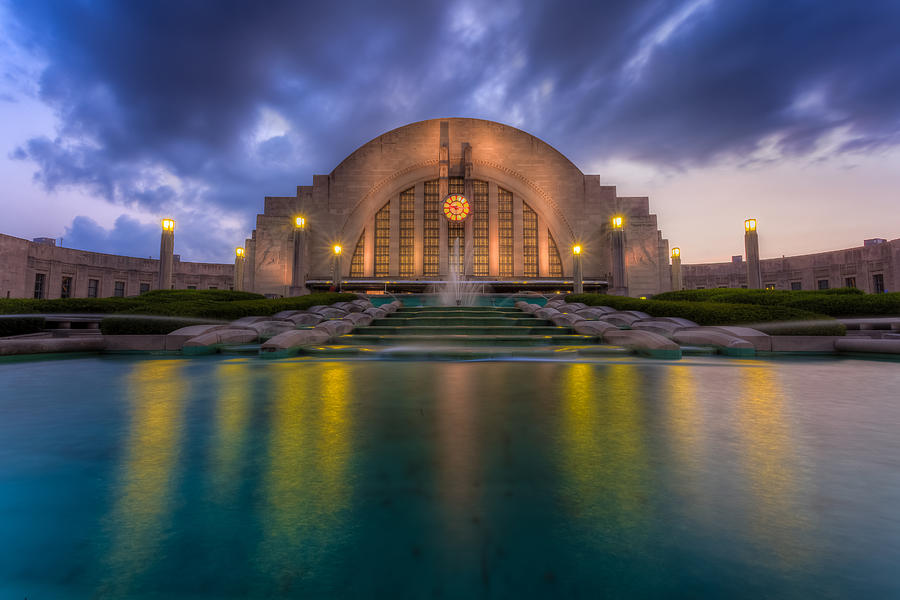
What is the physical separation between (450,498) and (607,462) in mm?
844

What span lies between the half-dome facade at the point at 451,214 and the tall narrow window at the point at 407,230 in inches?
2.9

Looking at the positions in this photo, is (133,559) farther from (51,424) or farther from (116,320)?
(116,320)

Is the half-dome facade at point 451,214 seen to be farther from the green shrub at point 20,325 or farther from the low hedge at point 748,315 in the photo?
the green shrub at point 20,325

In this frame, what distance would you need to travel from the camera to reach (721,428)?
8.27ft

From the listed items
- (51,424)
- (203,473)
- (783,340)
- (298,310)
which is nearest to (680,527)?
(203,473)

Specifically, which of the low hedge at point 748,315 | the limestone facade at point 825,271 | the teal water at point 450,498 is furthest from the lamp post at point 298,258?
the limestone facade at point 825,271

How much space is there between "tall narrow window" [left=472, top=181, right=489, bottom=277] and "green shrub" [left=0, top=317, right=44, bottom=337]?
21810 mm

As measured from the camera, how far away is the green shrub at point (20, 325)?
9.00 m

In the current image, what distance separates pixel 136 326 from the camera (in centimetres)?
830

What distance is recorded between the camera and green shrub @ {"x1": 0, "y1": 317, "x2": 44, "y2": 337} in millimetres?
9005

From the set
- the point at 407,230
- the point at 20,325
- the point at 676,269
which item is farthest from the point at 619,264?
the point at 20,325

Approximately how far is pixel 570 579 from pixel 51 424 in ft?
10.9

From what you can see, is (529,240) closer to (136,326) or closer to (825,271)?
(825,271)

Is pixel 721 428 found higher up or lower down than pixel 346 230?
lower down
